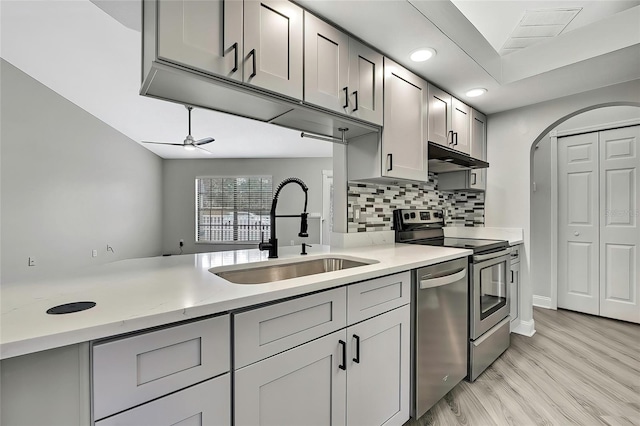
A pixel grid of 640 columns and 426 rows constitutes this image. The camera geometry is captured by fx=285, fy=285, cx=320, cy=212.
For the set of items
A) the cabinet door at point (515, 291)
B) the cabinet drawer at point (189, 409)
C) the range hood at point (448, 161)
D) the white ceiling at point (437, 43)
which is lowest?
the cabinet door at point (515, 291)

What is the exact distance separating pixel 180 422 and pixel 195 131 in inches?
198

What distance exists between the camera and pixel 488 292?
2.16 metres

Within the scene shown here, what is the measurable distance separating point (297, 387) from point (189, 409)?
1.25 feet

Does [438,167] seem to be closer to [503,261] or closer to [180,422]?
[503,261]

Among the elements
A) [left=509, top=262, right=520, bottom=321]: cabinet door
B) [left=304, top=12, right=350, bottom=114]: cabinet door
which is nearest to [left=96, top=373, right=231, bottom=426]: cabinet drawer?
[left=304, top=12, right=350, bottom=114]: cabinet door

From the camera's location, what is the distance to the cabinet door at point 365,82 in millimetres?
1682

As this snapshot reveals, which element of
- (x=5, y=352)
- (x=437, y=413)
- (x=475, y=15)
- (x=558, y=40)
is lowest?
(x=437, y=413)

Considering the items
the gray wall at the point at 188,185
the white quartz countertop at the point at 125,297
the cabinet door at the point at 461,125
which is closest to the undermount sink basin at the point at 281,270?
the white quartz countertop at the point at 125,297

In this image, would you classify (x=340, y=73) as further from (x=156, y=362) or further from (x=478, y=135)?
(x=478, y=135)

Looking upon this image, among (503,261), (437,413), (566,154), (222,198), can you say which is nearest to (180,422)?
(437,413)

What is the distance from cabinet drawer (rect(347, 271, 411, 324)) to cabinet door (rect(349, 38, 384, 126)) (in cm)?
97

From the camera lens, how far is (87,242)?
14.6ft

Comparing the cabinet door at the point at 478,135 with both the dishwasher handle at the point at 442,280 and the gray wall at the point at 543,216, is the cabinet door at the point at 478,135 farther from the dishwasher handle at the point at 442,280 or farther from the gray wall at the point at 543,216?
the dishwasher handle at the point at 442,280

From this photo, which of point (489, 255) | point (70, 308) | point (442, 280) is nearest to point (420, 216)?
point (489, 255)
